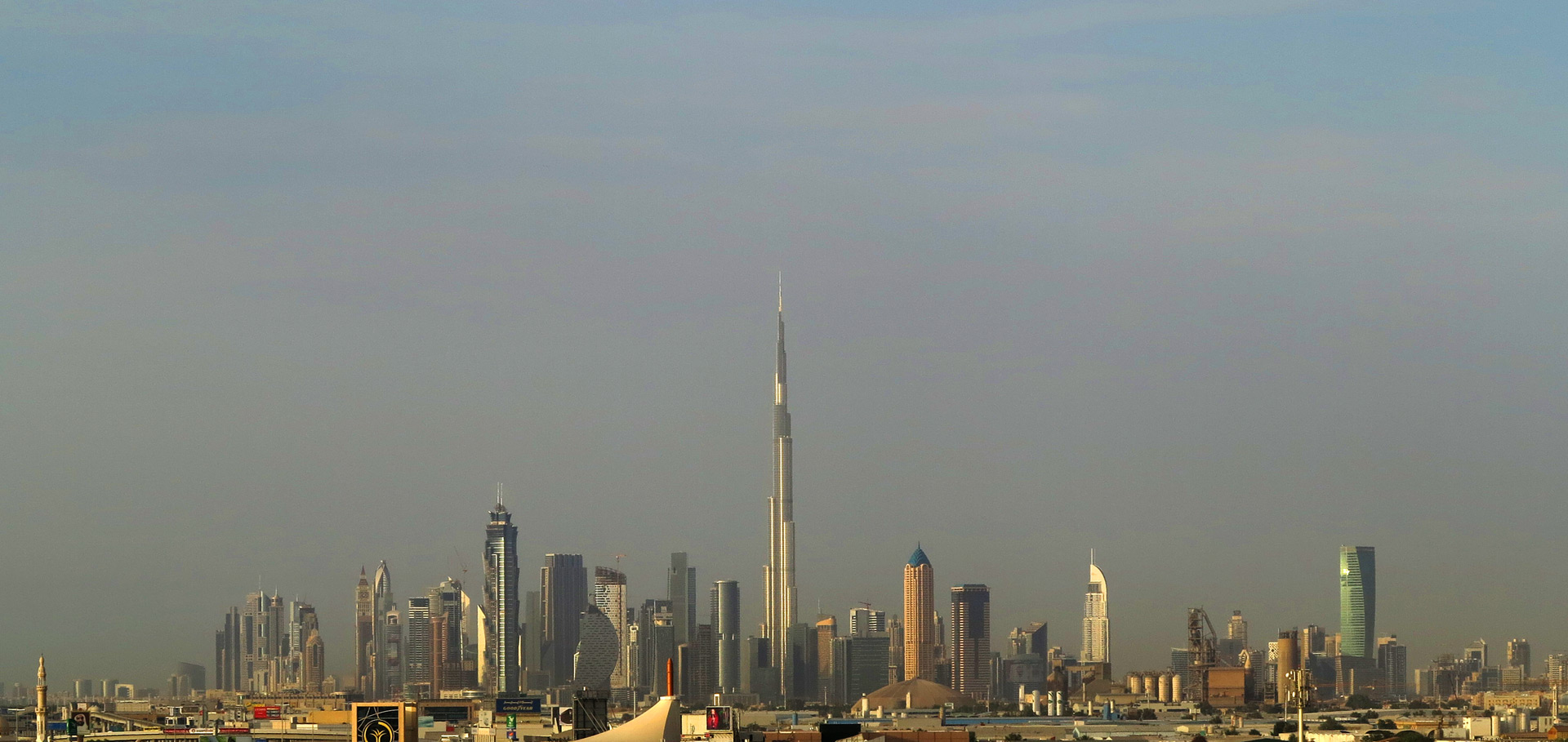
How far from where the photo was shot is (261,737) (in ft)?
434

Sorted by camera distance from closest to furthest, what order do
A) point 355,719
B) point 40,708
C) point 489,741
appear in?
1. point 355,719
2. point 40,708
3. point 489,741

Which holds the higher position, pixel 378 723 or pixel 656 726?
pixel 378 723

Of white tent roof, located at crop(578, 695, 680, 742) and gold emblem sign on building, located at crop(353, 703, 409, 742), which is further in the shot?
white tent roof, located at crop(578, 695, 680, 742)

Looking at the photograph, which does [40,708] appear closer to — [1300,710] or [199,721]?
[1300,710]

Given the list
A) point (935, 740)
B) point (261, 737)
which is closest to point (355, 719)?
point (261, 737)

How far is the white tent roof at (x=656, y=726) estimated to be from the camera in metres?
75.8

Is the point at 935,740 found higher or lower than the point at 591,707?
lower

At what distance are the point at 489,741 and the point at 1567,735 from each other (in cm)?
11283

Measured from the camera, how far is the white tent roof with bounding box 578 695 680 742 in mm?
75812

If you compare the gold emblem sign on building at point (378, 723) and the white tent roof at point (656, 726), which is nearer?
the gold emblem sign on building at point (378, 723)

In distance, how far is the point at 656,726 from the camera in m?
76.6

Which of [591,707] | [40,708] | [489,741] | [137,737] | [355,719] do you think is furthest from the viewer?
[489,741]

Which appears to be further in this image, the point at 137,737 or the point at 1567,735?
the point at 1567,735

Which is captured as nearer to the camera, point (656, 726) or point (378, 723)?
point (378, 723)
